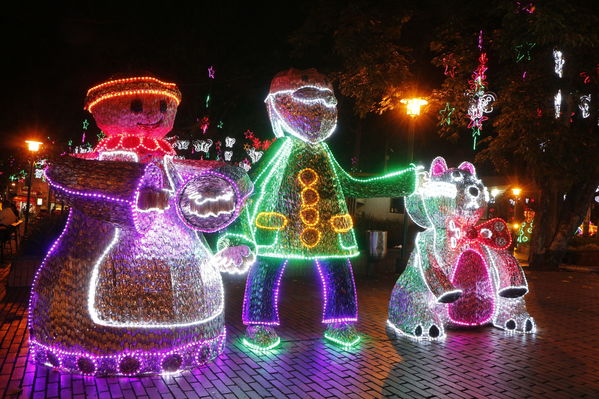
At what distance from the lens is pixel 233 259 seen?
450 cm

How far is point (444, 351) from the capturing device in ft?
18.0

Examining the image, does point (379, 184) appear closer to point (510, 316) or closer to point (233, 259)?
point (233, 259)

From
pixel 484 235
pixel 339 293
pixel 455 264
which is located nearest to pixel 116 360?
pixel 339 293

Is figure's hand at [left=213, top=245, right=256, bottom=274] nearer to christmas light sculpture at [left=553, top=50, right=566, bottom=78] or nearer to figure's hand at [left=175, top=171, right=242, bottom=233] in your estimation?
figure's hand at [left=175, top=171, right=242, bottom=233]

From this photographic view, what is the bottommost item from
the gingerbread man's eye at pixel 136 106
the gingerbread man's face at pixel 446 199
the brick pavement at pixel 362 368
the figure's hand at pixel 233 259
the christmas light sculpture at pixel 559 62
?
the brick pavement at pixel 362 368

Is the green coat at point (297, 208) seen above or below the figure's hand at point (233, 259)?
above

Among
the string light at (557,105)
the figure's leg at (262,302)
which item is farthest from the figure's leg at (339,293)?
the string light at (557,105)

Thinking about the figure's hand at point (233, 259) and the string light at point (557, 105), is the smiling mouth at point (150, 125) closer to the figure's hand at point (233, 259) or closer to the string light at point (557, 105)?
the figure's hand at point (233, 259)

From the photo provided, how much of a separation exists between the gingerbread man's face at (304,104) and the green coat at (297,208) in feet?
0.52

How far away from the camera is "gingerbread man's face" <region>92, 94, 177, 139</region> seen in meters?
4.49

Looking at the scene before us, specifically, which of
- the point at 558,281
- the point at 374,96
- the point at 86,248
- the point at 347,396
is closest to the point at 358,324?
the point at 347,396

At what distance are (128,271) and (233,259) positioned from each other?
902 millimetres

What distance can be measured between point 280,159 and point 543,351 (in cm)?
369

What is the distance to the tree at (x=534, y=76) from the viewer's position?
7.84 m
